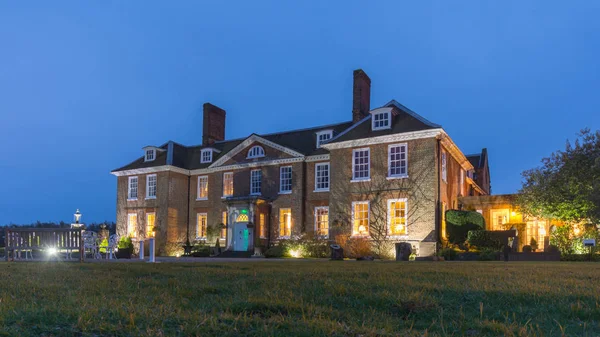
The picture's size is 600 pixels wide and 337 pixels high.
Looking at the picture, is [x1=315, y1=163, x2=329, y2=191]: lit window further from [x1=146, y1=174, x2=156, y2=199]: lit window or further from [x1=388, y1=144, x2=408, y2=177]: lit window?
[x1=146, y1=174, x2=156, y2=199]: lit window

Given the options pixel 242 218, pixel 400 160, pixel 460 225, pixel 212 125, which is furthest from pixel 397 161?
pixel 212 125

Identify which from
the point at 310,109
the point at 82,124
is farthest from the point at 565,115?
Answer: the point at 82,124

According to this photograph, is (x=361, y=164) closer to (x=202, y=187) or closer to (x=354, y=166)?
(x=354, y=166)

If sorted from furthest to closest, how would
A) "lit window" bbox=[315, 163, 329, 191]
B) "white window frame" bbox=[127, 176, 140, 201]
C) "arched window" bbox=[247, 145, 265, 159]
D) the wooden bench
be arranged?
"white window frame" bbox=[127, 176, 140, 201]
"arched window" bbox=[247, 145, 265, 159]
"lit window" bbox=[315, 163, 329, 191]
the wooden bench

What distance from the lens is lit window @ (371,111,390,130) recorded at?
26.1m

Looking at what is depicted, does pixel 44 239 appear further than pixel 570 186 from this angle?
No

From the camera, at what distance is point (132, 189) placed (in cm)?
3581

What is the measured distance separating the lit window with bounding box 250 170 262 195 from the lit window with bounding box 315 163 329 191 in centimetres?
408

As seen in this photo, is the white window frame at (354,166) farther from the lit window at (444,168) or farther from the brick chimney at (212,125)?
the brick chimney at (212,125)

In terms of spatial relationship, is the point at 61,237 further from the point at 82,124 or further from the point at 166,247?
the point at 82,124

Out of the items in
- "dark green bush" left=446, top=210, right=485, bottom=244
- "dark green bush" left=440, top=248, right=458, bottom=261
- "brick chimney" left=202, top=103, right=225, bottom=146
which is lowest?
"dark green bush" left=440, top=248, right=458, bottom=261

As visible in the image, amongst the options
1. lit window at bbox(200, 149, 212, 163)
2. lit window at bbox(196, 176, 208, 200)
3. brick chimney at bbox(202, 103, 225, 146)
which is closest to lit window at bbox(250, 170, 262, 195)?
lit window at bbox(196, 176, 208, 200)

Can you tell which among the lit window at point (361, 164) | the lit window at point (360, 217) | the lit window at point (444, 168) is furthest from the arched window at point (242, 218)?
the lit window at point (444, 168)

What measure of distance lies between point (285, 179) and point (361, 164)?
5642 mm
